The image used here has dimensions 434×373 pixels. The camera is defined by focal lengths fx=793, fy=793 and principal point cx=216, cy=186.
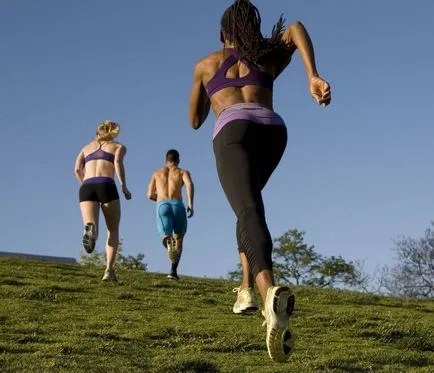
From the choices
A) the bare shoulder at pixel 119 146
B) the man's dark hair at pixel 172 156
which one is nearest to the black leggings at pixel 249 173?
the bare shoulder at pixel 119 146

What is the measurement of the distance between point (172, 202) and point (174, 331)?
247 inches

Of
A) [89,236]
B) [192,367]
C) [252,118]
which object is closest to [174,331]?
[192,367]

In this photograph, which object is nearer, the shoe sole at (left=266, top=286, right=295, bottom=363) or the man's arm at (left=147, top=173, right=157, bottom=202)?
the shoe sole at (left=266, top=286, right=295, bottom=363)

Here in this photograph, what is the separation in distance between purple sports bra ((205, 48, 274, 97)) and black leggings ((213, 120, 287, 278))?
37 cm

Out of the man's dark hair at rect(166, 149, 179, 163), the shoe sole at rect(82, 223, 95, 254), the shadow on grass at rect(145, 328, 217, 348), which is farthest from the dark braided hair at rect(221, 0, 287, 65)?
the man's dark hair at rect(166, 149, 179, 163)

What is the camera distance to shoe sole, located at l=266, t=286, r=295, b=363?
4.02m

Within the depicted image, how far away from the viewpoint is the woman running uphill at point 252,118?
424 centimetres

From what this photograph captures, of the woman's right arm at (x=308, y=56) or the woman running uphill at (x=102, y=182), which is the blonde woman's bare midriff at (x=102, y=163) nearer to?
the woman running uphill at (x=102, y=182)

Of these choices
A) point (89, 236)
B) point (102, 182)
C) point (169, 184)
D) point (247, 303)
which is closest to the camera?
point (247, 303)

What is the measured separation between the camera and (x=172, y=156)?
17094 mm

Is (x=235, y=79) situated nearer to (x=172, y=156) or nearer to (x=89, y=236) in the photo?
(x=89, y=236)

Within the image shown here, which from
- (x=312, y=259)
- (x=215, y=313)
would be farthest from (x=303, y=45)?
(x=312, y=259)

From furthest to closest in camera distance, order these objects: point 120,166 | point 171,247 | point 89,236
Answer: point 171,247 → point 120,166 → point 89,236

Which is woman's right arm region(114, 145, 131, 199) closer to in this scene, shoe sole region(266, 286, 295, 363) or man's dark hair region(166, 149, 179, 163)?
man's dark hair region(166, 149, 179, 163)
